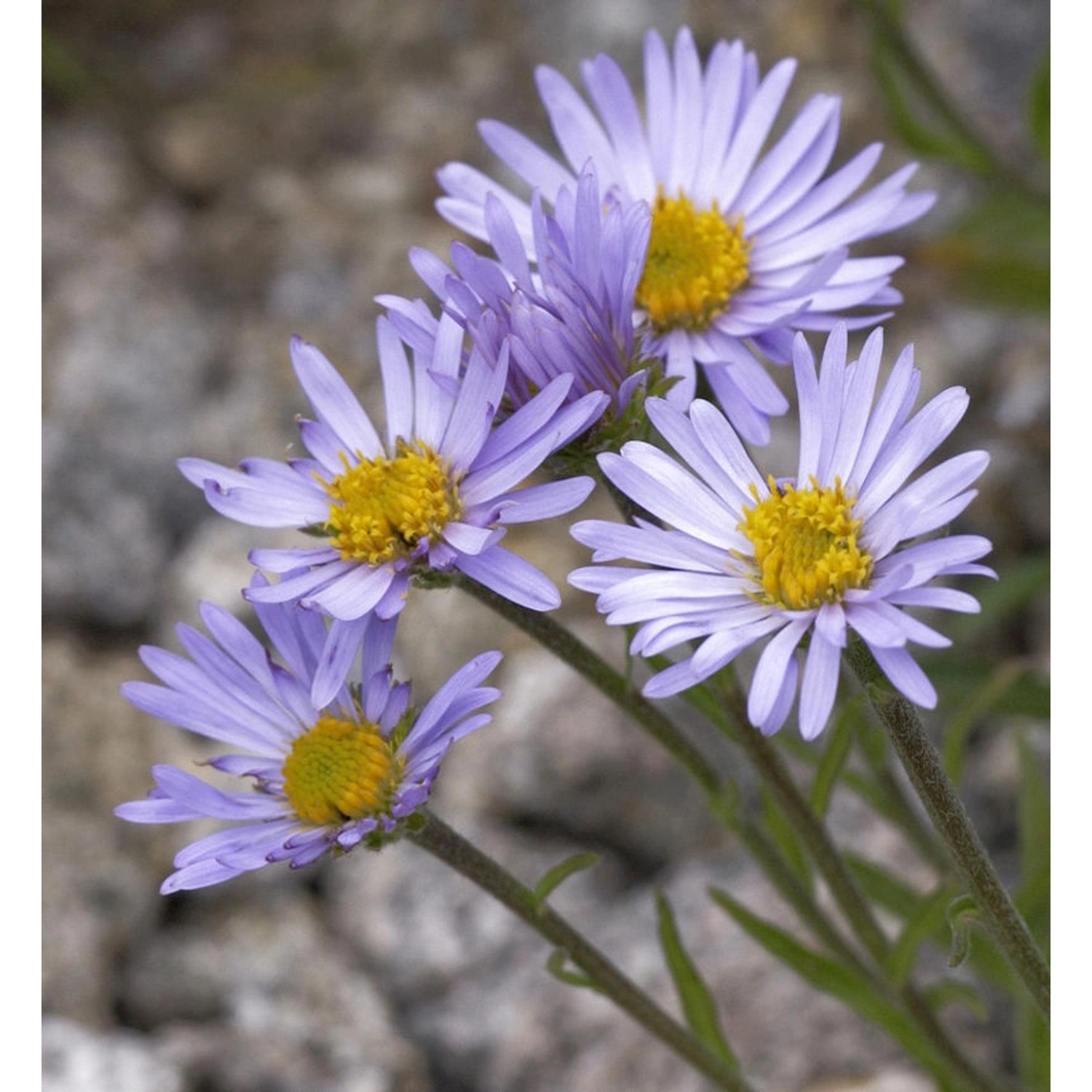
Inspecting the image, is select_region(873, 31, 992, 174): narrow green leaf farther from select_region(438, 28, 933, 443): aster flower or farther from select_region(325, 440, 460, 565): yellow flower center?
select_region(325, 440, 460, 565): yellow flower center

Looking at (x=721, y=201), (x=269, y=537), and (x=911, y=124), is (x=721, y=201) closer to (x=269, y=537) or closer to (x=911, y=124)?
(x=911, y=124)

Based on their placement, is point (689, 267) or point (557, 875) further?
point (689, 267)

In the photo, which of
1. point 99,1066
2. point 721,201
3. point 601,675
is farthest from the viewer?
point 99,1066

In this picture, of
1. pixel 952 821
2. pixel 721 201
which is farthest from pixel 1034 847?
pixel 721 201

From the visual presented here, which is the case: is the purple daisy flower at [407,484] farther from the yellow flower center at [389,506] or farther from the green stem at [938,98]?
the green stem at [938,98]

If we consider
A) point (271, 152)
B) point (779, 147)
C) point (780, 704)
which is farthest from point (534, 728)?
point (271, 152)

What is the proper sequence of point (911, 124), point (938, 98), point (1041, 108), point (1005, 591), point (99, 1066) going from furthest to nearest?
point (938, 98), point (911, 124), point (1041, 108), point (1005, 591), point (99, 1066)

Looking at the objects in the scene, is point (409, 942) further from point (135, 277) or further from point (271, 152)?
point (271, 152)

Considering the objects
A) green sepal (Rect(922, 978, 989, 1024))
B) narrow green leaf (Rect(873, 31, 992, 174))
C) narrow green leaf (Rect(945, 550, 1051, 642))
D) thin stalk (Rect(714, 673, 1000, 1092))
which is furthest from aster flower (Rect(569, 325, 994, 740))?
narrow green leaf (Rect(873, 31, 992, 174))
